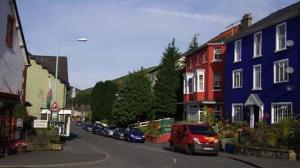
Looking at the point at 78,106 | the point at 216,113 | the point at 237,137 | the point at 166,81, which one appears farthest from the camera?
the point at 78,106

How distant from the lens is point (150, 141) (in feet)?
189

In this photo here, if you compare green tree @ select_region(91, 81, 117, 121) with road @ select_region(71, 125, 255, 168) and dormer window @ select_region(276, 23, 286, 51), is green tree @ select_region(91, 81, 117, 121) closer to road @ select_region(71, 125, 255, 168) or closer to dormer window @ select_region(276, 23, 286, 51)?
dormer window @ select_region(276, 23, 286, 51)

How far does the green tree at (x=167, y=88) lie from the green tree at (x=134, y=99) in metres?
4.88

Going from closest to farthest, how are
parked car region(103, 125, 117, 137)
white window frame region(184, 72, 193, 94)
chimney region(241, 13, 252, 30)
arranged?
chimney region(241, 13, 252, 30) < white window frame region(184, 72, 193, 94) < parked car region(103, 125, 117, 137)

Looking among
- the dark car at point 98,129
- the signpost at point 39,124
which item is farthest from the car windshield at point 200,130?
the dark car at point 98,129

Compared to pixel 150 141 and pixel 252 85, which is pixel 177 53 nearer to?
A: pixel 150 141

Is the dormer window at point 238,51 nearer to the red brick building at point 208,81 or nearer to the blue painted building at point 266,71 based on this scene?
the blue painted building at point 266,71

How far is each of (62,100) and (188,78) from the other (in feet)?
47.7

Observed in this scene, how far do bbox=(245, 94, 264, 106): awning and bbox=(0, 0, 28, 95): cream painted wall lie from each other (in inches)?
718

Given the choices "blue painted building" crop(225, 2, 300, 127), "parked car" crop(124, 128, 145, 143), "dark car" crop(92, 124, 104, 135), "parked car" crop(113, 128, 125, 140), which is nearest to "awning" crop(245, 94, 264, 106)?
"blue painted building" crop(225, 2, 300, 127)

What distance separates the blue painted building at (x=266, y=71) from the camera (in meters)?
37.6

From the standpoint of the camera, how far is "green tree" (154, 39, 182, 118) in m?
64.9

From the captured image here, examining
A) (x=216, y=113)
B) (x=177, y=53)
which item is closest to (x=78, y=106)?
(x=177, y=53)

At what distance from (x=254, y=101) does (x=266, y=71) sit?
262cm
